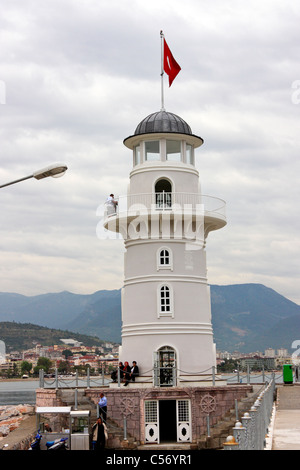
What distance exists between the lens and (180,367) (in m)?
35.2

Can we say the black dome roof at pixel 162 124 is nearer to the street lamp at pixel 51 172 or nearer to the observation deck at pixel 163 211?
the observation deck at pixel 163 211

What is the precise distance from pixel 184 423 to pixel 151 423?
1.38 metres

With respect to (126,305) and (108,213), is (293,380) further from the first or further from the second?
(108,213)

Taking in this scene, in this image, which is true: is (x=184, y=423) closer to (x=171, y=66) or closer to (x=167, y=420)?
(x=167, y=420)

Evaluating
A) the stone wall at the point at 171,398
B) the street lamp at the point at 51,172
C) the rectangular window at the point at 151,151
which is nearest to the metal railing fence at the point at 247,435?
the street lamp at the point at 51,172

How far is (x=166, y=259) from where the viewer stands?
36312mm

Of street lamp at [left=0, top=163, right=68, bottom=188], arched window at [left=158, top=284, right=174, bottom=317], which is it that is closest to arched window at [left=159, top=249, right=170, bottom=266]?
arched window at [left=158, top=284, right=174, bottom=317]

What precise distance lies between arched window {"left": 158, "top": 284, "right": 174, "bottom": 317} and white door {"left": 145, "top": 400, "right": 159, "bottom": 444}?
4241 mm

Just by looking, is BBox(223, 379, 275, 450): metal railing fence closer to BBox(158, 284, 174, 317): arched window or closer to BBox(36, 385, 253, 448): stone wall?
BBox(36, 385, 253, 448): stone wall

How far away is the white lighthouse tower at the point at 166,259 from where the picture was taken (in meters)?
35.5

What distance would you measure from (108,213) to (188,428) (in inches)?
430

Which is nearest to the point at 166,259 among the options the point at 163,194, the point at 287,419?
the point at 163,194

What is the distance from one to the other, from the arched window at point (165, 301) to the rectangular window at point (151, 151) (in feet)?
20.6
